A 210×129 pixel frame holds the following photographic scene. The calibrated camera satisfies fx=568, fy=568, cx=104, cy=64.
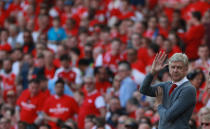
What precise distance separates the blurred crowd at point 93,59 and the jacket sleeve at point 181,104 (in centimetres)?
315

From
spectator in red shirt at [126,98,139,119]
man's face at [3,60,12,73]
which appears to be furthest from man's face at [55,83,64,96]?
man's face at [3,60,12,73]

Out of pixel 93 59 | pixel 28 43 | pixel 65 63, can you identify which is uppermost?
pixel 28 43

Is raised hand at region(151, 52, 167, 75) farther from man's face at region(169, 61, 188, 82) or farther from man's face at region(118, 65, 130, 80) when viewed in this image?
man's face at region(118, 65, 130, 80)

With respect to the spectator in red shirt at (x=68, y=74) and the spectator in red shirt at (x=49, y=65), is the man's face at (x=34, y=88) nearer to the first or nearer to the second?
the spectator in red shirt at (x=68, y=74)

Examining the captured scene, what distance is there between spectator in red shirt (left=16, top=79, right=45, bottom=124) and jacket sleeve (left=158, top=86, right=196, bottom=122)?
226 inches

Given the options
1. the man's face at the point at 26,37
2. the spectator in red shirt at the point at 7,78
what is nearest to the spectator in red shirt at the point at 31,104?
the spectator in red shirt at the point at 7,78

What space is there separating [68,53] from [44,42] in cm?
107

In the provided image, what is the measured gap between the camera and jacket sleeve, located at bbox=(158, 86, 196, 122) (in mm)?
5277

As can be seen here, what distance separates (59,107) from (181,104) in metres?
5.30

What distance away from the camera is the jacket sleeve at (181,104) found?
528 centimetres

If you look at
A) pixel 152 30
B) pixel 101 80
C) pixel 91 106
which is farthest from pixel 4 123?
pixel 152 30

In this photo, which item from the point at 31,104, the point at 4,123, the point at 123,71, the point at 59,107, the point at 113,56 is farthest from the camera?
the point at 113,56

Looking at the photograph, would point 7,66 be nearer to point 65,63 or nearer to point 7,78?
point 7,78

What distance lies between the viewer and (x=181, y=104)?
17.3ft
